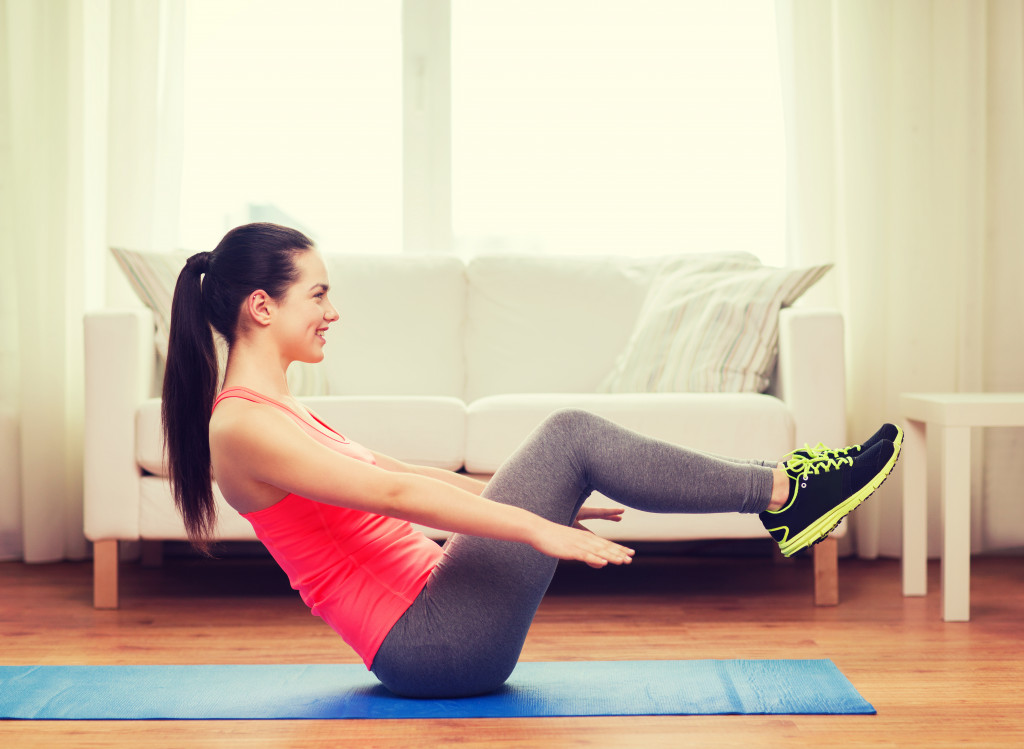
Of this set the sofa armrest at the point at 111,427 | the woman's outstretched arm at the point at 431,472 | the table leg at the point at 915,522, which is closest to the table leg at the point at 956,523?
the table leg at the point at 915,522

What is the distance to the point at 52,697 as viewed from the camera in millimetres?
1577

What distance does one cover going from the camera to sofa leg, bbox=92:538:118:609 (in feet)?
7.34

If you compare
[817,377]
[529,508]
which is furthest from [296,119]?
[529,508]

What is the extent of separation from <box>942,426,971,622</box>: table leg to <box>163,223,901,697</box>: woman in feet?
2.33

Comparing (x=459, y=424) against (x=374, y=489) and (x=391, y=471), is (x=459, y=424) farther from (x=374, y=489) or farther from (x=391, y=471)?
(x=374, y=489)

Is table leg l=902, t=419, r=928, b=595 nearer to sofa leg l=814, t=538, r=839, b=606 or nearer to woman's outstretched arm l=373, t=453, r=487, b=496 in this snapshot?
sofa leg l=814, t=538, r=839, b=606

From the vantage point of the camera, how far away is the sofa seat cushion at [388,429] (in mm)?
2205

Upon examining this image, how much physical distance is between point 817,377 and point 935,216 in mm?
1047

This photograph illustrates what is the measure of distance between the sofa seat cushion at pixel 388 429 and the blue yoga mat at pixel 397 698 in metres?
0.59

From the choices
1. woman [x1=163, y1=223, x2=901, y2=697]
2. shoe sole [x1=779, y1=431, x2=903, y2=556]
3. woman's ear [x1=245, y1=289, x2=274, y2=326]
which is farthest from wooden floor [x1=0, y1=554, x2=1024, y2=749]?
woman's ear [x1=245, y1=289, x2=274, y2=326]

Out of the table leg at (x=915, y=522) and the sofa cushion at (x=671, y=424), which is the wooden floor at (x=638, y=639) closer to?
the table leg at (x=915, y=522)

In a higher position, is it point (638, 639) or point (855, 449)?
point (855, 449)

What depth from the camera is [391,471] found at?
1327 mm

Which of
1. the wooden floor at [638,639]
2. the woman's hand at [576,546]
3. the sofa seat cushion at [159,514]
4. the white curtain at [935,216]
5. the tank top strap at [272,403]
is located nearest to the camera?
the woman's hand at [576,546]
